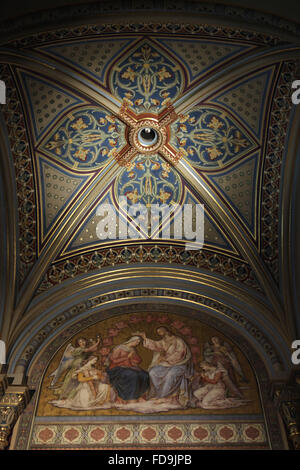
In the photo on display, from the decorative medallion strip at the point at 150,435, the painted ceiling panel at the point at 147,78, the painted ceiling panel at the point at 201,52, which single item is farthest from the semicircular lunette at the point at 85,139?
the decorative medallion strip at the point at 150,435

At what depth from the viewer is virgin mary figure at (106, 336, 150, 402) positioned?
400 inches

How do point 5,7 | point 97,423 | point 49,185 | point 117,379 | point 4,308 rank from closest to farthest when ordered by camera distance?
point 5,7 → point 97,423 → point 117,379 → point 4,308 → point 49,185

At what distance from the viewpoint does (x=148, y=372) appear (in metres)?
10.5

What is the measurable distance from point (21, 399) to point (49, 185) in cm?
466

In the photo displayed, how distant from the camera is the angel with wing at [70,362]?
33.8 ft

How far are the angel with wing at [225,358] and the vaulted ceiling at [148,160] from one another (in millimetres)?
945

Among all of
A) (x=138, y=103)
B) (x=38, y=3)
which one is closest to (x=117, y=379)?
(x=138, y=103)

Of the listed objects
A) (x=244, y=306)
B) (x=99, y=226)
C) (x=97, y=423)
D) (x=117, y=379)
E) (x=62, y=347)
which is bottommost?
(x=97, y=423)

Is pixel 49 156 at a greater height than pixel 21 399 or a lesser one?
greater

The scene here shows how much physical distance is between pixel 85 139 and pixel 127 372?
16.6ft

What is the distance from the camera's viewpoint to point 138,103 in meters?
11.4

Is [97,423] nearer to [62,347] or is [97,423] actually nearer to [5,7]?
[62,347]

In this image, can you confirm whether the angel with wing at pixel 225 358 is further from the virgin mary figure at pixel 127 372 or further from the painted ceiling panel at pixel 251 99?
the painted ceiling panel at pixel 251 99

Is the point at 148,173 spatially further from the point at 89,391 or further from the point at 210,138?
the point at 89,391
